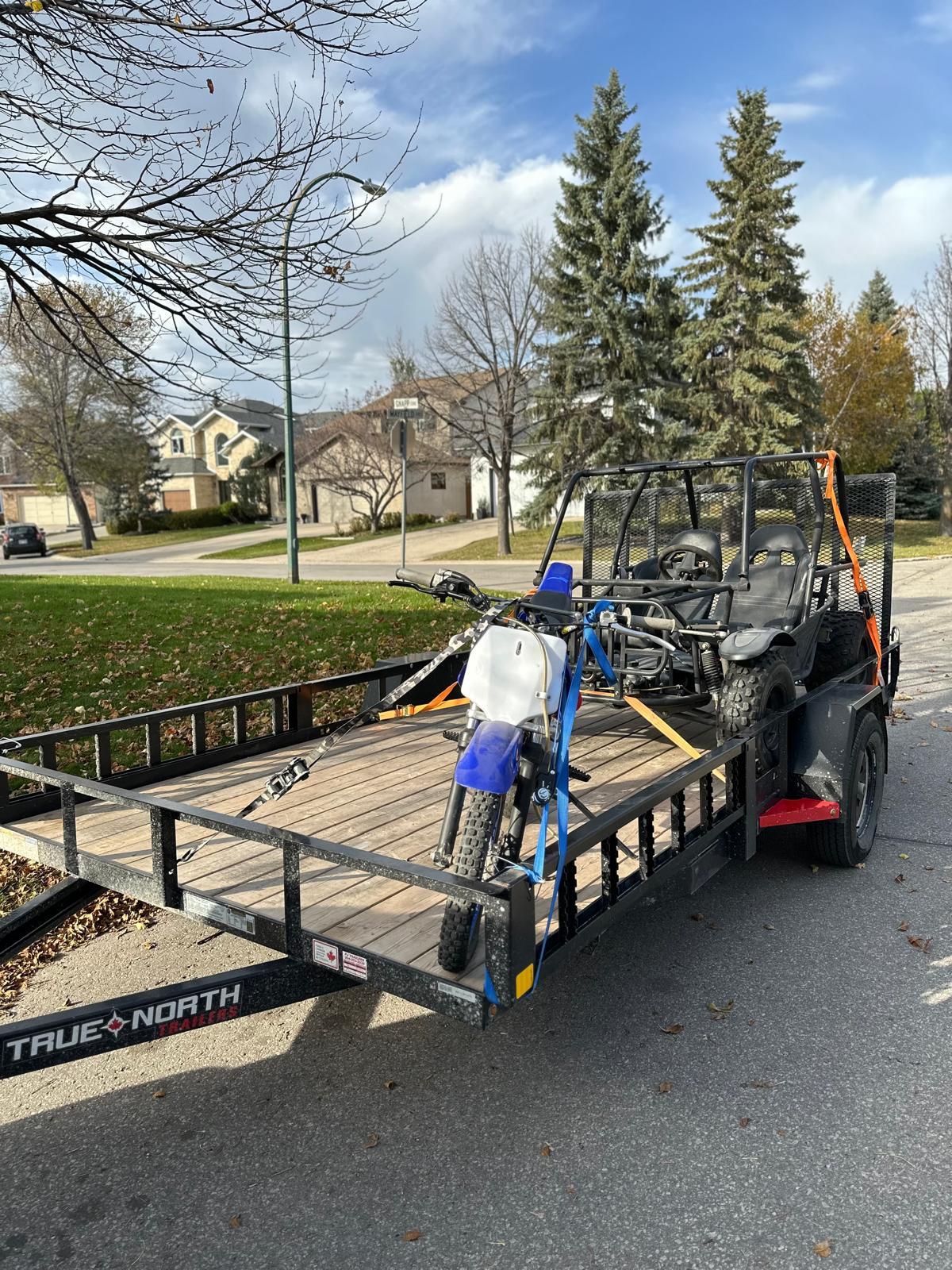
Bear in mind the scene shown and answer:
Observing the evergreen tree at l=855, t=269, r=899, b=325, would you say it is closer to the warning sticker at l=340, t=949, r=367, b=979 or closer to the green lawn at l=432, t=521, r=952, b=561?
the green lawn at l=432, t=521, r=952, b=561

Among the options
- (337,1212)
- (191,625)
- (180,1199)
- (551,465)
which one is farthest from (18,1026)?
(551,465)

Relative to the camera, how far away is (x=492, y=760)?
274 centimetres

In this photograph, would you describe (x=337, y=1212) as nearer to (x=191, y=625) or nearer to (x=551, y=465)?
(x=191, y=625)

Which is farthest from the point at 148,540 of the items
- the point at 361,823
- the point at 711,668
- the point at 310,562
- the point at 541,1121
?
the point at 541,1121

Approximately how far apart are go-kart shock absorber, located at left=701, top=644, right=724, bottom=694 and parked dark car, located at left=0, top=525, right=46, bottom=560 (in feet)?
134

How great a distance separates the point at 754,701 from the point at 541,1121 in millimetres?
2057

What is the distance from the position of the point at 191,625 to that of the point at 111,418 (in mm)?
36069

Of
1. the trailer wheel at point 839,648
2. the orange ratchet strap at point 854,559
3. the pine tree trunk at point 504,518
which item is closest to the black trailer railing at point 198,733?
the trailer wheel at point 839,648

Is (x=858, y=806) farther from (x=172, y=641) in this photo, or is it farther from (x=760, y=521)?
(x=172, y=641)

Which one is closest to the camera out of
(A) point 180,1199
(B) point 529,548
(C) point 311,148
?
(A) point 180,1199

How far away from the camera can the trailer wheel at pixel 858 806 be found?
4574mm

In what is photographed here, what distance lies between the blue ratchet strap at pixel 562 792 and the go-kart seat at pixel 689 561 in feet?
8.57

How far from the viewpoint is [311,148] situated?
5828 millimetres

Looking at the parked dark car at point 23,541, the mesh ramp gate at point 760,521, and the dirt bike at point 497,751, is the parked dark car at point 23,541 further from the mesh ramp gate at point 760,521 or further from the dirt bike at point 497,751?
the dirt bike at point 497,751
